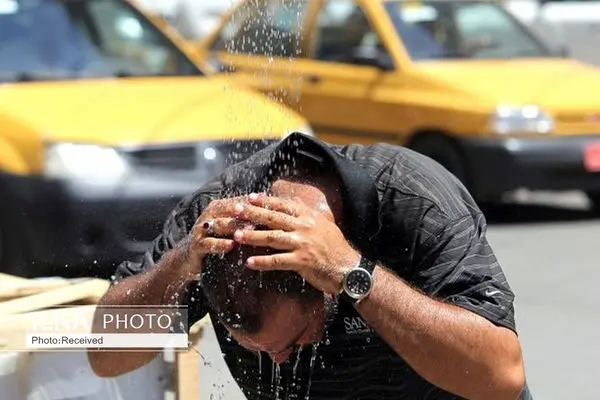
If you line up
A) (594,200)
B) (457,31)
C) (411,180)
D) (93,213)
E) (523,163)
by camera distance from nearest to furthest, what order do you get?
(411,180), (93,213), (523,163), (457,31), (594,200)

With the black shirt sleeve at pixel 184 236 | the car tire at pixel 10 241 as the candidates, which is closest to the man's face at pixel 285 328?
the black shirt sleeve at pixel 184 236

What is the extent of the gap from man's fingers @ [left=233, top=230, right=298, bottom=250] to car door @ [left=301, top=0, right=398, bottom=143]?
21.5ft

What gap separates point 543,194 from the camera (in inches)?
379

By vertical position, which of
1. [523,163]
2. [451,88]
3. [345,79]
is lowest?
[523,163]

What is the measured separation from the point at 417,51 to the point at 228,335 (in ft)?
21.6

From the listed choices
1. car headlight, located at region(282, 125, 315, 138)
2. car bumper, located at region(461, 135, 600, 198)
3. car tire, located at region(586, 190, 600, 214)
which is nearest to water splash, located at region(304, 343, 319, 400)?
car headlight, located at region(282, 125, 315, 138)

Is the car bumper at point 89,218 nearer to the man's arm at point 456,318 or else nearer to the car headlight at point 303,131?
the car headlight at point 303,131

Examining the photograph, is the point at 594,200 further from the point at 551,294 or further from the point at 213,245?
the point at 213,245

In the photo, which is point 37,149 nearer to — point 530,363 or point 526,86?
point 530,363

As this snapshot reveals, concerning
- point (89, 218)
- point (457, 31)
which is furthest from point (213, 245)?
point (457, 31)

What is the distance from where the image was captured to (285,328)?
1778 millimetres

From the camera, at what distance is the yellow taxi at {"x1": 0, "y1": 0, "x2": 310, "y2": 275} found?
5.09m

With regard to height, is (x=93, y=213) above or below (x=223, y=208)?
above

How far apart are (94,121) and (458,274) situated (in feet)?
12.8
